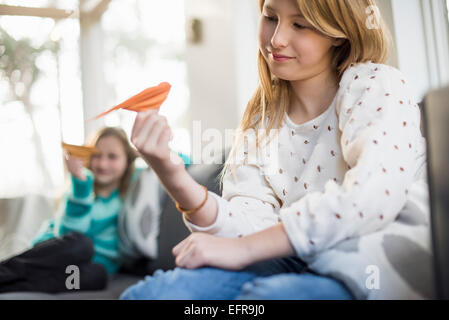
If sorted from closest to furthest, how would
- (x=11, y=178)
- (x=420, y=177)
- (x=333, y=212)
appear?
1. (x=333, y=212)
2. (x=420, y=177)
3. (x=11, y=178)

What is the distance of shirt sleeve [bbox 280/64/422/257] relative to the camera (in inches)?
18.9

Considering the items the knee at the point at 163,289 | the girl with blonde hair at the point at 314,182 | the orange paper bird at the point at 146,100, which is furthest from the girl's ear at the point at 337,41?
the knee at the point at 163,289

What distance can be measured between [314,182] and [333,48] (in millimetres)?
206

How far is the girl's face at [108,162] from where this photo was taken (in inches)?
56.9

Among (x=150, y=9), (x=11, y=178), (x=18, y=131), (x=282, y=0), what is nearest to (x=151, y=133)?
(x=282, y=0)

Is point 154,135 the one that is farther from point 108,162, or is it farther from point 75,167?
point 108,162

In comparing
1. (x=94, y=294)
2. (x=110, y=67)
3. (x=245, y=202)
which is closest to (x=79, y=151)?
(x=110, y=67)

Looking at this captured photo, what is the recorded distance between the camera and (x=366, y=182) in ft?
1.58

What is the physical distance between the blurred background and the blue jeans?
2.22 ft

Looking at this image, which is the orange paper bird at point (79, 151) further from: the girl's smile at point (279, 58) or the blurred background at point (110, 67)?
the girl's smile at point (279, 58)
